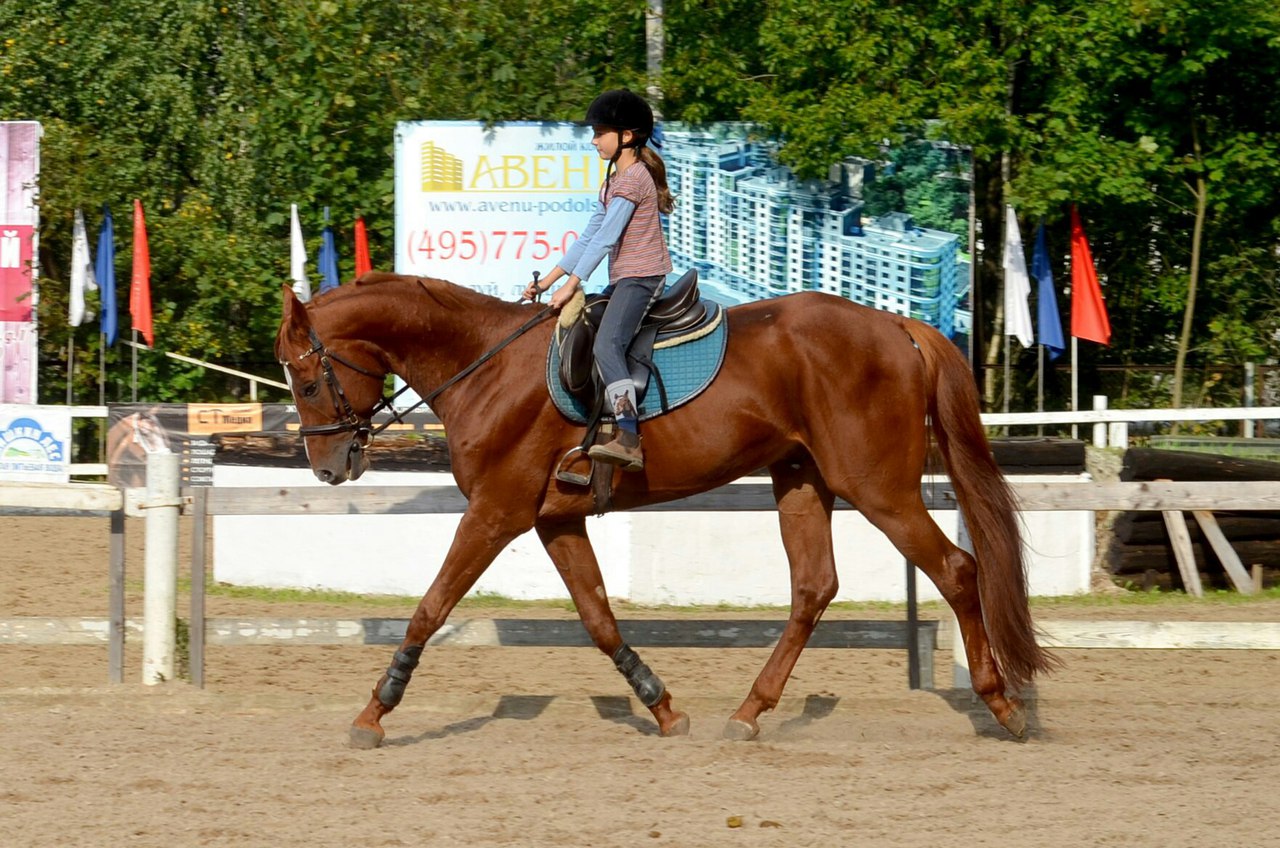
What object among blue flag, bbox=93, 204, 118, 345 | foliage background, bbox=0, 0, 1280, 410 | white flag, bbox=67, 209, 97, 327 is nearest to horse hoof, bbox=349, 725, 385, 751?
foliage background, bbox=0, 0, 1280, 410

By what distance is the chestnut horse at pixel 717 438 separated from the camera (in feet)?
21.0

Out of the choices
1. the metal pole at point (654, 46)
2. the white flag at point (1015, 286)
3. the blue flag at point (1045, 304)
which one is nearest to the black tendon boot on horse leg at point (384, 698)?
the white flag at point (1015, 286)

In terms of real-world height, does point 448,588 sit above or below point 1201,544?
above

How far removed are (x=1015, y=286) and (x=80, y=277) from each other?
1338 centimetres

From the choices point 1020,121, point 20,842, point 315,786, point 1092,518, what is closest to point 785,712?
point 315,786

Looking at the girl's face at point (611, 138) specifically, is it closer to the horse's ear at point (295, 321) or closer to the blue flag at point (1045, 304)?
the horse's ear at point (295, 321)

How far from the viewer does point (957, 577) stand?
21.2ft

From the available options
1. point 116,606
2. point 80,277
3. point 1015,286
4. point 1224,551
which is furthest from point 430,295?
point 80,277

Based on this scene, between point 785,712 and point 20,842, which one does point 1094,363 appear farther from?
point 20,842

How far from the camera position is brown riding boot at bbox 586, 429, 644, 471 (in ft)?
20.6

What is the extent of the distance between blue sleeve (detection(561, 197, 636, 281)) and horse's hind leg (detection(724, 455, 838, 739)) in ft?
4.26

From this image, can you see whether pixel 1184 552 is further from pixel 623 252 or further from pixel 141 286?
pixel 141 286

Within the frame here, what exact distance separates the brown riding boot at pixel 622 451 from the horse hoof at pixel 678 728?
3.70 ft

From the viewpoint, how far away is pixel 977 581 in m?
6.51
